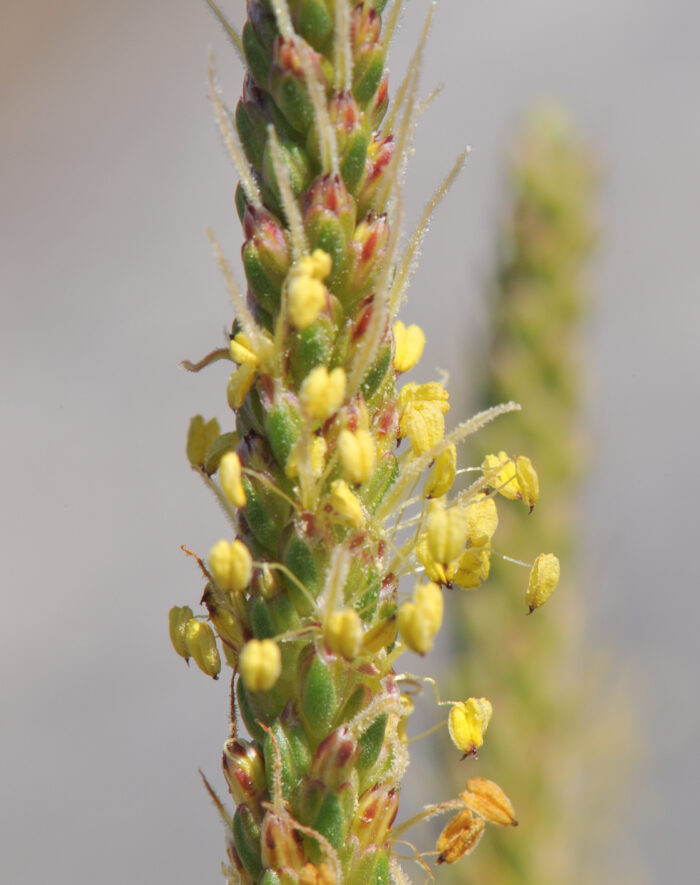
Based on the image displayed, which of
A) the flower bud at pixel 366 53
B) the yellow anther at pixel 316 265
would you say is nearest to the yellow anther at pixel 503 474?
the yellow anther at pixel 316 265

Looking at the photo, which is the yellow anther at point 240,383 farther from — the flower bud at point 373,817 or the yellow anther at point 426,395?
the flower bud at point 373,817

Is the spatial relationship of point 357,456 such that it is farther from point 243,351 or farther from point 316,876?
point 316,876

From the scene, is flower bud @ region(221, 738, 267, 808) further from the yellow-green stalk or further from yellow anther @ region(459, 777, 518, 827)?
the yellow-green stalk

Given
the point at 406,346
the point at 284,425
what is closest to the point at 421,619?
the point at 284,425

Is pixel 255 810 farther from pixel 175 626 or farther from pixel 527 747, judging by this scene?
pixel 527 747

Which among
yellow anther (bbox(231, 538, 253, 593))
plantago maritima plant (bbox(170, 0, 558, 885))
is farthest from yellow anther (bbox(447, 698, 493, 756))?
yellow anther (bbox(231, 538, 253, 593))
